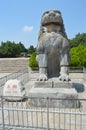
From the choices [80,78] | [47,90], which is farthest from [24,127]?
[80,78]

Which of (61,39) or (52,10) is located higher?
(52,10)

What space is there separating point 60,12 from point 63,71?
199 cm

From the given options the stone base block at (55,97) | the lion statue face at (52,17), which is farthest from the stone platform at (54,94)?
the lion statue face at (52,17)

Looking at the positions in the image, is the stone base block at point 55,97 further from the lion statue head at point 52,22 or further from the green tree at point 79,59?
the green tree at point 79,59

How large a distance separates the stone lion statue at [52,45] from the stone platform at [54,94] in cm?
21

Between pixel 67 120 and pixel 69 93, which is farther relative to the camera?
pixel 69 93

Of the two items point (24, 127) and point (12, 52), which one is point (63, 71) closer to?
point (24, 127)

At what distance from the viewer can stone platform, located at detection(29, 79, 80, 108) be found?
5500mm

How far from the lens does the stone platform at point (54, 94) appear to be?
18.0 ft

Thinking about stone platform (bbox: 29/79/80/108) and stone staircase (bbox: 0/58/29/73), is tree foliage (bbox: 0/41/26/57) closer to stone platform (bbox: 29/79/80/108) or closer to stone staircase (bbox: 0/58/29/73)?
stone staircase (bbox: 0/58/29/73)

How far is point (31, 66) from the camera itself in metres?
14.0

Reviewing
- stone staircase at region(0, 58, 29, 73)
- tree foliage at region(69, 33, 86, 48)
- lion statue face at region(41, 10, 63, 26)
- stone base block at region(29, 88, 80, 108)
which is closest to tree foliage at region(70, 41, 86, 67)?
lion statue face at region(41, 10, 63, 26)

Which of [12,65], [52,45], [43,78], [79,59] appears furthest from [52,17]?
[12,65]

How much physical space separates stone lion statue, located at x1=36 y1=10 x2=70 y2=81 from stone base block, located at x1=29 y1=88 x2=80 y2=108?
52 cm
